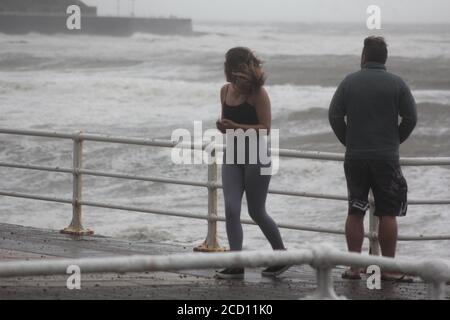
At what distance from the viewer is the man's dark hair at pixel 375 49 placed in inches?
272

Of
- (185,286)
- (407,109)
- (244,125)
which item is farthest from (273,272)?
(407,109)

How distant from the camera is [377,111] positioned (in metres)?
6.86

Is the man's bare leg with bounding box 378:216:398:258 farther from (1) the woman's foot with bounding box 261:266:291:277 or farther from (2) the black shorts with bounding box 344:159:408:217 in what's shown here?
(1) the woman's foot with bounding box 261:266:291:277

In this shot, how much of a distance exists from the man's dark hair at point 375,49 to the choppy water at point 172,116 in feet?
10.2

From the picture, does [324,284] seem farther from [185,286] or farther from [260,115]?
[260,115]

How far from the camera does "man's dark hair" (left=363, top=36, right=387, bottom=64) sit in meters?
6.91

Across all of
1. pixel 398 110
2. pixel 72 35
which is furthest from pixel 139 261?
pixel 72 35

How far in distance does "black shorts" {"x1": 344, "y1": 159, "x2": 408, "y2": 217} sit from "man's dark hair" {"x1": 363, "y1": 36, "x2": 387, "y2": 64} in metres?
0.67

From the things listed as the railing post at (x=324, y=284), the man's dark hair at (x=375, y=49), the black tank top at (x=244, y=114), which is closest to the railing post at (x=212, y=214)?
the black tank top at (x=244, y=114)

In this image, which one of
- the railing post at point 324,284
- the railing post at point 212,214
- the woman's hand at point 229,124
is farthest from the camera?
the railing post at point 212,214

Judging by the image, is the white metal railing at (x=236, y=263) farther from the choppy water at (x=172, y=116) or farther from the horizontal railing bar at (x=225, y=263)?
the choppy water at (x=172, y=116)

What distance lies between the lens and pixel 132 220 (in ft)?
46.6
